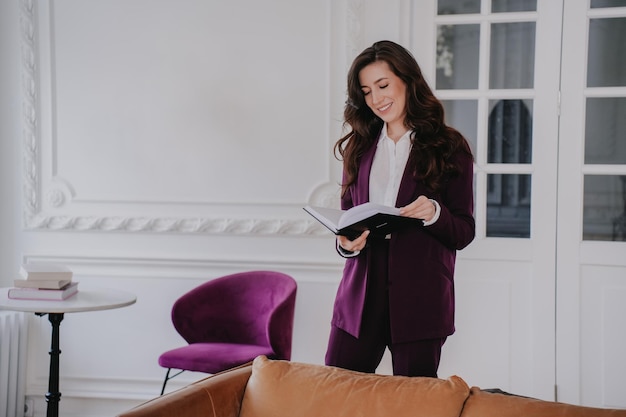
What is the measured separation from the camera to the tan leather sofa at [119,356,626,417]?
178 centimetres

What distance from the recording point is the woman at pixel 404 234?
2250 millimetres

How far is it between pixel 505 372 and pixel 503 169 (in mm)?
972

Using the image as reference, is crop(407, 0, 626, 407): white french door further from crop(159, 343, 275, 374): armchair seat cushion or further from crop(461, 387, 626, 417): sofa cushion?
crop(461, 387, 626, 417): sofa cushion

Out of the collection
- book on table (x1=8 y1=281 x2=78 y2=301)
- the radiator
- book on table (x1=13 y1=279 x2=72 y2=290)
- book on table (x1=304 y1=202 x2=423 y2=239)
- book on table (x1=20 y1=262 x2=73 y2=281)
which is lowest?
the radiator

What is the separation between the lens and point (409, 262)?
7.44ft

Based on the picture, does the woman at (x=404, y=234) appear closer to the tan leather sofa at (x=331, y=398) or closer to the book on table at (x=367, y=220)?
the book on table at (x=367, y=220)

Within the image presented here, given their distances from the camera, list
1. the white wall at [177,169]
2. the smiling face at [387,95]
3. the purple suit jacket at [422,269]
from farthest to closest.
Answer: the white wall at [177,169] → the smiling face at [387,95] → the purple suit jacket at [422,269]

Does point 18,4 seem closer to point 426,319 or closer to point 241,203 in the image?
point 241,203

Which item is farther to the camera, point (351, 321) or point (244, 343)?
point (244, 343)

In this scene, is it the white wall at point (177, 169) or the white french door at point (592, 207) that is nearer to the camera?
the white french door at point (592, 207)

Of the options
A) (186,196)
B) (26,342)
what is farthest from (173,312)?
(26,342)

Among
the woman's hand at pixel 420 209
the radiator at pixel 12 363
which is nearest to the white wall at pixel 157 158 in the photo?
the radiator at pixel 12 363

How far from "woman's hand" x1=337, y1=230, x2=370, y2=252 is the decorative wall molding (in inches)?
55.8

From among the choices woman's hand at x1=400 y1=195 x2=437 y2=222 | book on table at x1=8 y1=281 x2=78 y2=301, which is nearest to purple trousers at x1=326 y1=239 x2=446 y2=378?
woman's hand at x1=400 y1=195 x2=437 y2=222
